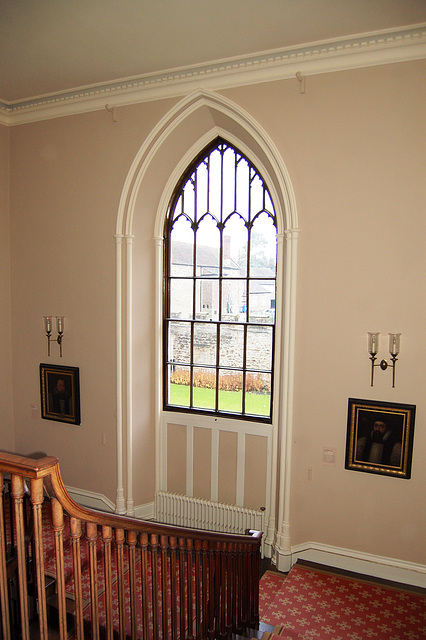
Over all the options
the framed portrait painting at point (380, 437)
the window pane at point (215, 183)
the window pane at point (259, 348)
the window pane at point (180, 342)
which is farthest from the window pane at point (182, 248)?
the framed portrait painting at point (380, 437)

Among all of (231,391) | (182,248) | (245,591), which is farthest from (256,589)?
(182,248)

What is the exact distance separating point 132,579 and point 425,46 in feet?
15.8

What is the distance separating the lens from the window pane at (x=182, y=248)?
5750 millimetres

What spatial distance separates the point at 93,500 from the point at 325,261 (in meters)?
4.33

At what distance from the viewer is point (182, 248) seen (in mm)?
5805

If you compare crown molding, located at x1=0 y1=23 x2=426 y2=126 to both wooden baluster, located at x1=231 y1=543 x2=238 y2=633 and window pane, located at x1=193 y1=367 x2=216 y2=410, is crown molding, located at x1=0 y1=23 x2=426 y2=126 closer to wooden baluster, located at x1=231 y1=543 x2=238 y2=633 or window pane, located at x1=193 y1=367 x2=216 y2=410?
window pane, located at x1=193 y1=367 x2=216 y2=410

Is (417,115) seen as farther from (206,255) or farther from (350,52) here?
(206,255)

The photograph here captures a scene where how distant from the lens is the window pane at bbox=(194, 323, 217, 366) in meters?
5.64

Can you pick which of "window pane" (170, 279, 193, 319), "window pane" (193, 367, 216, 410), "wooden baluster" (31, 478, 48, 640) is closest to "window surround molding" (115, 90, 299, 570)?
"window pane" (170, 279, 193, 319)

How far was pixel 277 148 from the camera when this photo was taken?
476 centimetres

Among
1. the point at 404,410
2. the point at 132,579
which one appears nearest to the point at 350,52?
the point at 404,410

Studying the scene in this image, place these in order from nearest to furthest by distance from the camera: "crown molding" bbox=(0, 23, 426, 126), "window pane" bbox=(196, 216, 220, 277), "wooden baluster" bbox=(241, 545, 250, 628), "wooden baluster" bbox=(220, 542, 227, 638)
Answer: "wooden baluster" bbox=(220, 542, 227, 638) < "wooden baluster" bbox=(241, 545, 250, 628) < "crown molding" bbox=(0, 23, 426, 126) < "window pane" bbox=(196, 216, 220, 277)

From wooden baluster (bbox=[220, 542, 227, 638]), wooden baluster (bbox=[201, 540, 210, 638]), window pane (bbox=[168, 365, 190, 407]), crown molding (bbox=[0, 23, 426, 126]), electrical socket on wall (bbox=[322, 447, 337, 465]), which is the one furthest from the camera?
window pane (bbox=[168, 365, 190, 407])

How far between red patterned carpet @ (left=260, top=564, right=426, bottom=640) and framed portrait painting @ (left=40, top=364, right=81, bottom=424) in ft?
10.5
